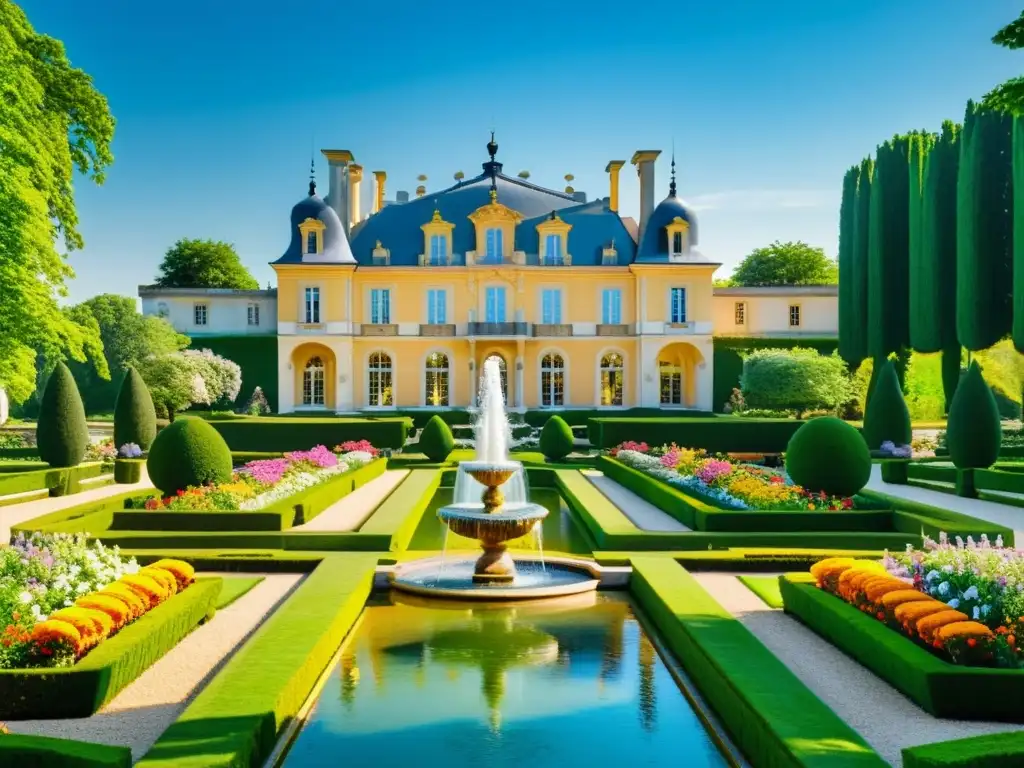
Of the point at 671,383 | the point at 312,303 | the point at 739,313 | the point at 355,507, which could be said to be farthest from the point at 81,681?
the point at 739,313

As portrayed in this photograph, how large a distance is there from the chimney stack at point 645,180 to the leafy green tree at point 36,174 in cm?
2113

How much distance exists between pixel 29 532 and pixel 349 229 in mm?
27748

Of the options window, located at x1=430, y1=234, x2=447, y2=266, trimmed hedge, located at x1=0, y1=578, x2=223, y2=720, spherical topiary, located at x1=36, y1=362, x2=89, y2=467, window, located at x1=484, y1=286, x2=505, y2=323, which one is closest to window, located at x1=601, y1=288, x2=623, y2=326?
window, located at x1=484, y1=286, x2=505, y2=323

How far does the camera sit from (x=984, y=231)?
29359 millimetres

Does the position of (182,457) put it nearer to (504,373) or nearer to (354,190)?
(504,373)

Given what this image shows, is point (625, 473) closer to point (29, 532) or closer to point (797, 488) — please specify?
point (797, 488)

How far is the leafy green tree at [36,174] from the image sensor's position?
17953 millimetres

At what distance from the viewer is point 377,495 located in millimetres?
17641

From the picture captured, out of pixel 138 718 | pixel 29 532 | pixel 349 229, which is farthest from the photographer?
pixel 349 229

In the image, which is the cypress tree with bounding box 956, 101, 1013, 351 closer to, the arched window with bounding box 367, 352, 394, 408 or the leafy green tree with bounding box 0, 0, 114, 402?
the arched window with bounding box 367, 352, 394, 408

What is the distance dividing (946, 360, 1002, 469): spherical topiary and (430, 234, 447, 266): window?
2202 centimetres

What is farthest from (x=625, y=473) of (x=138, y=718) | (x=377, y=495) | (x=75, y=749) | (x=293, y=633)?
(x=75, y=749)

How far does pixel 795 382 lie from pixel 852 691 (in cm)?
2784

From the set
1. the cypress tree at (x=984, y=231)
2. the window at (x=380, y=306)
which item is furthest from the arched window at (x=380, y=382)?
the cypress tree at (x=984, y=231)
